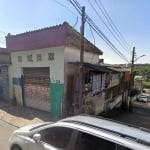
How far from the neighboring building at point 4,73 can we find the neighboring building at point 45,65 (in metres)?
0.63

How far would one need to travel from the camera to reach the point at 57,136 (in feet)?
13.8

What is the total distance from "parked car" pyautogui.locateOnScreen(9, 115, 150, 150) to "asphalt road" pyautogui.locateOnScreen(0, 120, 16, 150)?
246 cm

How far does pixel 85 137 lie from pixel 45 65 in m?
8.51

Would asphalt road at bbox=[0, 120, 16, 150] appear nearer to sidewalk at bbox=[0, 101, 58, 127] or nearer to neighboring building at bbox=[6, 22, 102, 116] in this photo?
sidewalk at bbox=[0, 101, 58, 127]

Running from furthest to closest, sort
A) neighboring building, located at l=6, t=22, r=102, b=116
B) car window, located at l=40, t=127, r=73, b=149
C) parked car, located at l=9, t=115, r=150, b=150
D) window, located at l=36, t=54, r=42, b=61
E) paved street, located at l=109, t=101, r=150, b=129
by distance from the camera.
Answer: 1. paved street, located at l=109, t=101, r=150, b=129
2. window, located at l=36, t=54, r=42, b=61
3. neighboring building, located at l=6, t=22, r=102, b=116
4. car window, located at l=40, t=127, r=73, b=149
5. parked car, located at l=9, t=115, r=150, b=150

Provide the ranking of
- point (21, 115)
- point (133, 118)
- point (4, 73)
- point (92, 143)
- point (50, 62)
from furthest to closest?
point (133, 118), point (4, 73), point (50, 62), point (21, 115), point (92, 143)

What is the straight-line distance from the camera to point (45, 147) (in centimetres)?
421

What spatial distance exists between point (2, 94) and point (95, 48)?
831cm

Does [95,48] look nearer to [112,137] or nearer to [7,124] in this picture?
[7,124]

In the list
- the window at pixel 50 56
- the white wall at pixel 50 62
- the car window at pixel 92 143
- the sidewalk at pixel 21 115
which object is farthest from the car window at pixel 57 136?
the window at pixel 50 56

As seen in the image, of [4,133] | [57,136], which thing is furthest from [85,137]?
[4,133]

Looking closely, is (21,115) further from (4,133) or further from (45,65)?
(45,65)

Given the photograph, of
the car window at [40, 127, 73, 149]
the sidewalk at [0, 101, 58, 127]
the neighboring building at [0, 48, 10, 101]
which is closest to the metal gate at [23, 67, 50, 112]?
the sidewalk at [0, 101, 58, 127]

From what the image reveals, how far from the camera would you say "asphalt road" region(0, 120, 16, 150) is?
22.9 feet
